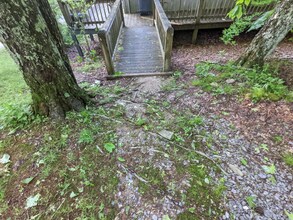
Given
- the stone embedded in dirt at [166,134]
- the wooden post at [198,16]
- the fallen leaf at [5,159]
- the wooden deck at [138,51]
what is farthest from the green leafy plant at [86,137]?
the wooden post at [198,16]

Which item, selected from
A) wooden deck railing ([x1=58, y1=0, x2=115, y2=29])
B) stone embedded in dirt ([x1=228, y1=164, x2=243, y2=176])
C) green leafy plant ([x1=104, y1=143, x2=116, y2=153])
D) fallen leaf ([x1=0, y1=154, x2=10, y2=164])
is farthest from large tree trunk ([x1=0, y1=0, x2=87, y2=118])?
wooden deck railing ([x1=58, y1=0, x2=115, y2=29])

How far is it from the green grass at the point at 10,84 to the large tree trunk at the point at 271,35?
534cm

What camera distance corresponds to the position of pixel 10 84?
19.0ft

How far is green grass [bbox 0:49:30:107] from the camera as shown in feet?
14.9

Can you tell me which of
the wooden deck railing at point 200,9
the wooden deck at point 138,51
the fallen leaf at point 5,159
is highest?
the wooden deck railing at point 200,9

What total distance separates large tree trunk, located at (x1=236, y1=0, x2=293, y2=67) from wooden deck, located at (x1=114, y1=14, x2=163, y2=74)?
6.53 feet

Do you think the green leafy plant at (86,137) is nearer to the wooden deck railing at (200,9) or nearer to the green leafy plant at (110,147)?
the green leafy plant at (110,147)

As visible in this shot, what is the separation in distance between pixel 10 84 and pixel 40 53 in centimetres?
565

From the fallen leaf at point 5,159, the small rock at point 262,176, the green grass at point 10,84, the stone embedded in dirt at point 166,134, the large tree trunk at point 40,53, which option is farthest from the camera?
the green grass at point 10,84

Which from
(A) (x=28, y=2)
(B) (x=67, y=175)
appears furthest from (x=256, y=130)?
(A) (x=28, y=2)

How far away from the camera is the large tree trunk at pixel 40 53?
4.93 ft

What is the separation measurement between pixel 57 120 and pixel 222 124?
235 centimetres

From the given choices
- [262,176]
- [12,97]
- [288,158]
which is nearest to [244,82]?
[288,158]

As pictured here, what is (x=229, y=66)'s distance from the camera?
133 inches
